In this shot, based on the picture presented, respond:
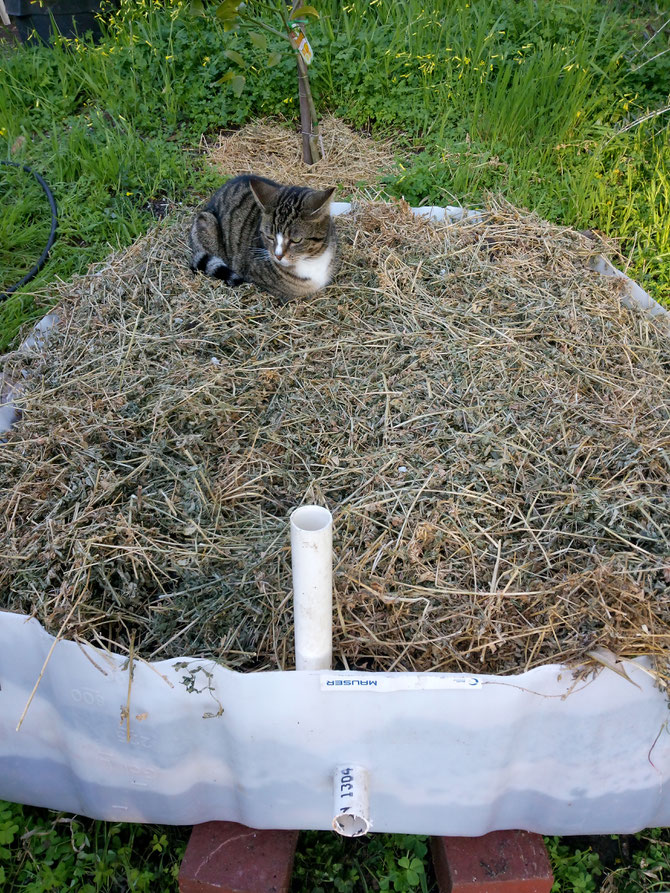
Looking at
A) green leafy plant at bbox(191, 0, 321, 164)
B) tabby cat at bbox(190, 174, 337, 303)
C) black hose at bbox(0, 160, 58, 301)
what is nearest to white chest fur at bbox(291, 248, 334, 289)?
tabby cat at bbox(190, 174, 337, 303)

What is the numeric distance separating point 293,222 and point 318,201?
0.14 meters

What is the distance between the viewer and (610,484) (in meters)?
1.95

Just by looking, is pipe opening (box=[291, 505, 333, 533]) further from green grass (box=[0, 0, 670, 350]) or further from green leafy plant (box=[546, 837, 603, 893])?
green grass (box=[0, 0, 670, 350])

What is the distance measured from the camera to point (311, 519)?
123 centimetres

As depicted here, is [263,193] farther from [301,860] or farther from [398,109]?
[301,860]

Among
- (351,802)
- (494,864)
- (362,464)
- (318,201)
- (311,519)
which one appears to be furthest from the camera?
(318,201)

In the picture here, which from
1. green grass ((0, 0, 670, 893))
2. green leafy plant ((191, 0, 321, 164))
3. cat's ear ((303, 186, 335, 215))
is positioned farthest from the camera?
green grass ((0, 0, 670, 893))

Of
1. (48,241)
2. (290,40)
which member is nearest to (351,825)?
(48,241)

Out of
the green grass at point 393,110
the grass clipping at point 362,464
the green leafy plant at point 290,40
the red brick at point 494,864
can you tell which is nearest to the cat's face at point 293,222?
the grass clipping at point 362,464

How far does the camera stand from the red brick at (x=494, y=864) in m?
1.48

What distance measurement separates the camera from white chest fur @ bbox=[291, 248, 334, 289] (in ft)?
8.89

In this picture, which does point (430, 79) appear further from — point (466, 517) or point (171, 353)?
point (466, 517)

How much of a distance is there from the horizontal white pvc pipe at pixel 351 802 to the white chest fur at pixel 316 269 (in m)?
1.89

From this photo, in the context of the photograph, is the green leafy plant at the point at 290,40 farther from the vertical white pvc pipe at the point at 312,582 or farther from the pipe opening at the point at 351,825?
the pipe opening at the point at 351,825
